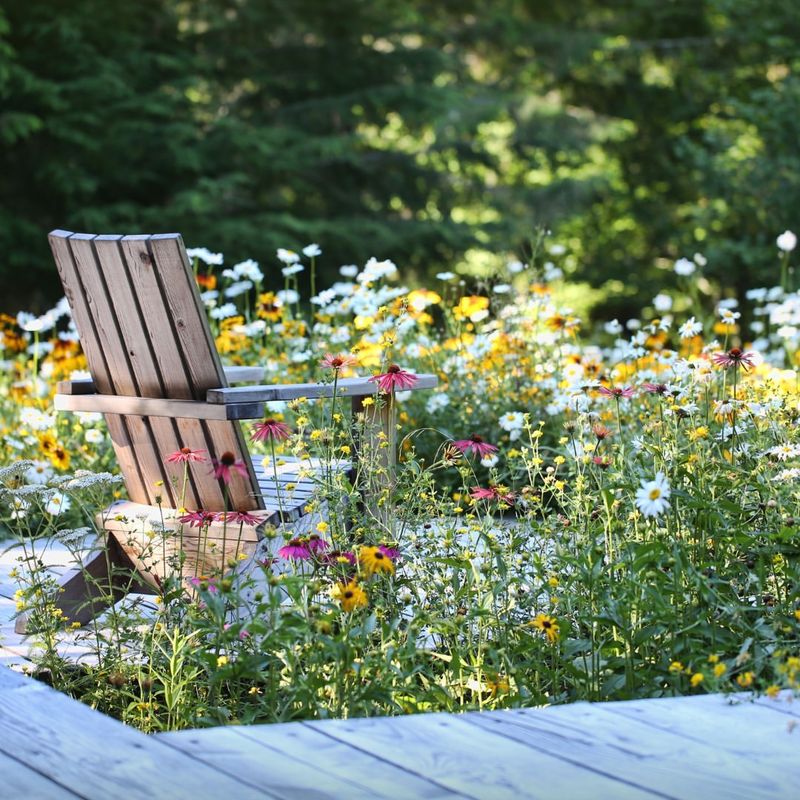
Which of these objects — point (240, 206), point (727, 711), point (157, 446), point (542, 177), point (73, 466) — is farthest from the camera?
point (542, 177)

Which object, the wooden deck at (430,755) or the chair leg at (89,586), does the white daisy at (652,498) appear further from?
the chair leg at (89,586)

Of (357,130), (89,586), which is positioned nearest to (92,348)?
(89,586)

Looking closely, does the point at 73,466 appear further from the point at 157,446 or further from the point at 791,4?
the point at 791,4

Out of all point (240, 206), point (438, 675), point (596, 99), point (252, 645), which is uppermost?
point (596, 99)

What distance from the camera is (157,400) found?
2.59 metres

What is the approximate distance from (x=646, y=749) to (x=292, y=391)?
126 centimetres

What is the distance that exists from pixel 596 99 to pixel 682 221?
1.92 meters

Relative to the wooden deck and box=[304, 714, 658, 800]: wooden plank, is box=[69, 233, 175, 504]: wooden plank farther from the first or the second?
box=[304, 714, 658, 800]: wooden plank

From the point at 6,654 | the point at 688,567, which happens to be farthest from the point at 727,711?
the point at 6,654

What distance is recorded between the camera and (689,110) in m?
13.4

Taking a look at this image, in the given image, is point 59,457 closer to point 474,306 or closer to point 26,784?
point 474,306

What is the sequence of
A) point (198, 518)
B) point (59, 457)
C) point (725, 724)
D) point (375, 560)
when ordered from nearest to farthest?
point (725, 724)
point (375, 560)
point (198, 518)
point (59, 457)

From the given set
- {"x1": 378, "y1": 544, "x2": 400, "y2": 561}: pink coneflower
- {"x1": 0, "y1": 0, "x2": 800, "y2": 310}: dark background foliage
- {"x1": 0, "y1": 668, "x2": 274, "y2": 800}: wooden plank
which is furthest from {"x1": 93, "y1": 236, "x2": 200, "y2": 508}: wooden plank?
{"x1": 0, "y1": 0, "x2": 800, "y2": 310}: dark background foliage

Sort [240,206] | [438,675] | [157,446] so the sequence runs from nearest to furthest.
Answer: [438,675] < [157,446] < [240,206]
